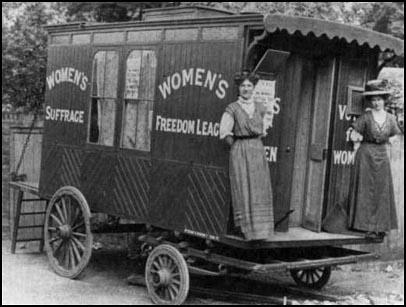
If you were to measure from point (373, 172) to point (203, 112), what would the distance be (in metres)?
2.10

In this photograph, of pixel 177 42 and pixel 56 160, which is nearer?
pixel 177 42

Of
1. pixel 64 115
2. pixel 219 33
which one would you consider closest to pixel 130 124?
pixel 64 115

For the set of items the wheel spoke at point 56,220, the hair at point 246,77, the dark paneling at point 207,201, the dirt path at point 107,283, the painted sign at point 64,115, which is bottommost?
the dirt path at point 107,283

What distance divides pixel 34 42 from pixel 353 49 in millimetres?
6524

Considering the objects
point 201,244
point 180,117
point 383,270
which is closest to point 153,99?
point 180,117

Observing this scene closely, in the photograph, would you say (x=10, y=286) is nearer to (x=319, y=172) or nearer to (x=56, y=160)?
(x=56, y=160)

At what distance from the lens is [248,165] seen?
25.1ft

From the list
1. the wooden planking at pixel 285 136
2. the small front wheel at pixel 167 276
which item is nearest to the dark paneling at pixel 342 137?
the wooden planking at pixel 285 136

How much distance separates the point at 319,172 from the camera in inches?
353

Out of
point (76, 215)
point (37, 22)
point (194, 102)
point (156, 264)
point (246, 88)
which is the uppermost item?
point (37, 22)

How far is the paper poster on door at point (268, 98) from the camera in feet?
26.2

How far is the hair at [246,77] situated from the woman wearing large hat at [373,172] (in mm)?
1680

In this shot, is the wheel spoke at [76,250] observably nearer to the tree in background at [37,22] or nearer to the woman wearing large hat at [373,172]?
the woman wearing large hat at [373,172]

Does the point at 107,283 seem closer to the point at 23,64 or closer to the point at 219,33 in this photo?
the point at 219,33
